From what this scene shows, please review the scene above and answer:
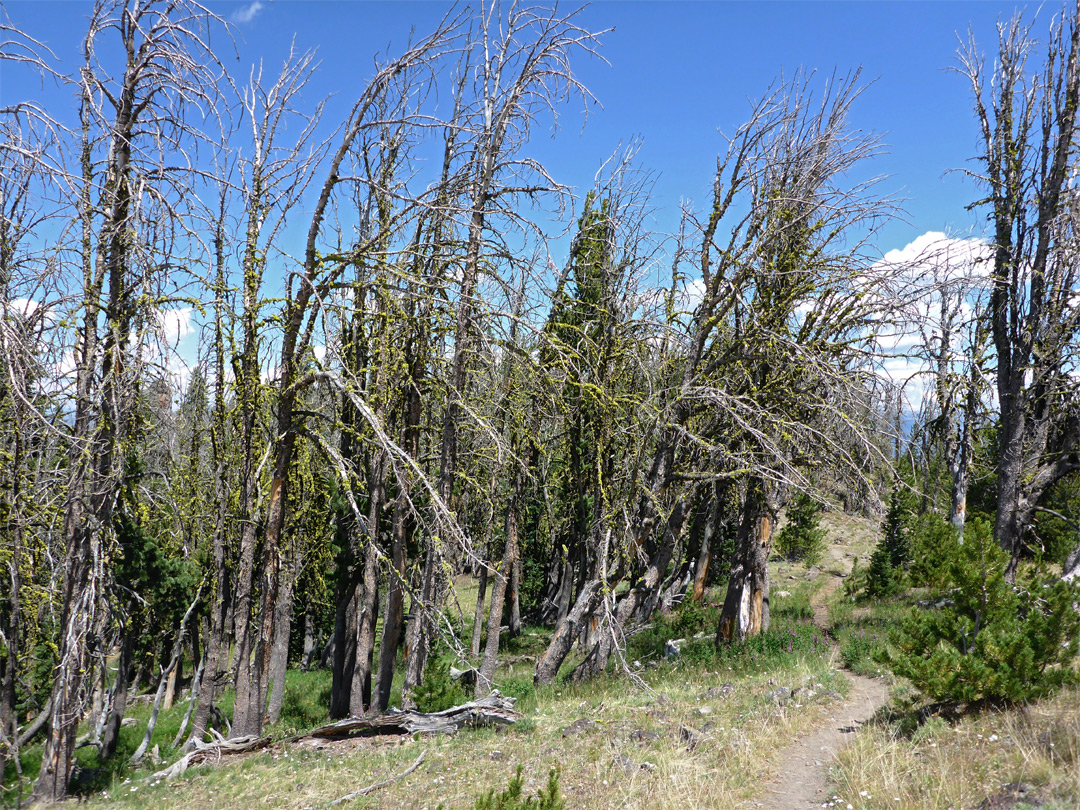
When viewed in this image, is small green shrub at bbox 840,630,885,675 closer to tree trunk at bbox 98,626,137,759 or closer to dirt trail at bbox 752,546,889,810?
dirt trail at bbox 752,546,889,810

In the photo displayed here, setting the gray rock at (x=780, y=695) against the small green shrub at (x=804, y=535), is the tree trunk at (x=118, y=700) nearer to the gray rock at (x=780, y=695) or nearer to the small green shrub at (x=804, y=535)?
the gray rock at (x=780, y=695)

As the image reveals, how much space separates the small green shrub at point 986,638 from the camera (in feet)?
17.3

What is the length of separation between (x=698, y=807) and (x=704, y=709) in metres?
2.78

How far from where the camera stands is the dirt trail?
515cm

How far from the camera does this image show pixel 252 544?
743 centimetres

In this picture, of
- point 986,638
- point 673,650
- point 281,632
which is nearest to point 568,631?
point 673,650

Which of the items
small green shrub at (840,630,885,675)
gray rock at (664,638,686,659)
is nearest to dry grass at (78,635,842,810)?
small green shrub at (840,630,885,675)

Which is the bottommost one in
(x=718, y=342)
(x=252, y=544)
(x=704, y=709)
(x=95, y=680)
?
(x=704, y=709)

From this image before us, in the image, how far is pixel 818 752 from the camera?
6117 millimetres

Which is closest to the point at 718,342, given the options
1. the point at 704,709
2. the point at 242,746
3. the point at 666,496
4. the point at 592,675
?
the point at 666,496

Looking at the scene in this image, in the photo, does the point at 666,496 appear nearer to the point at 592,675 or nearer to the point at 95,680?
the point at 592,675

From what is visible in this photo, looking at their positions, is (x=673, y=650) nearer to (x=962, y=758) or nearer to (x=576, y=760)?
(x=576, y=760)

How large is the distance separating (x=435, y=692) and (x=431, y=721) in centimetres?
86

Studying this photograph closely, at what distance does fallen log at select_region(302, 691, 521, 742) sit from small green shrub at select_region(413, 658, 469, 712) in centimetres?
35
